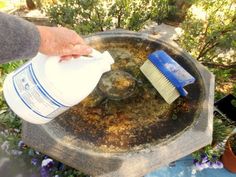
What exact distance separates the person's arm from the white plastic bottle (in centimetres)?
6

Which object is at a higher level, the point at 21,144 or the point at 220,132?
the point at 220,132

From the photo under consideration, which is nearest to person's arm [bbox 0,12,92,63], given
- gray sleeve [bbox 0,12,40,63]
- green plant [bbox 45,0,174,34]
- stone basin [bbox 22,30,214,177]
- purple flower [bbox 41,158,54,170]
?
gray sleeve [bbox 0,12,40,63]

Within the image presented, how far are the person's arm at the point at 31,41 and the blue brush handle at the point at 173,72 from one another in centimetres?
83

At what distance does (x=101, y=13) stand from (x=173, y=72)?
2.24m

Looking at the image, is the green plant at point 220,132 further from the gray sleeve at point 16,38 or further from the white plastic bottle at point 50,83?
the gray sleeve at point 16,38

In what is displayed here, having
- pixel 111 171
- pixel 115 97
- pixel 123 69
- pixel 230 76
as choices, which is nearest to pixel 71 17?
pixel 123 69

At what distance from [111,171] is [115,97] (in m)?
0.72

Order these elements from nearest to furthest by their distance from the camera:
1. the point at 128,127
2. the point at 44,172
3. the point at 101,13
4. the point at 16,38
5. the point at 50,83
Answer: the point at 16,38, the point at 50,83, the point at 128,127, the point at 44,172, the point at 101,13

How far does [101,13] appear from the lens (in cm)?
437

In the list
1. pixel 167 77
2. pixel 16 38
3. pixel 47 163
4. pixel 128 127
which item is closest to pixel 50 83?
pixel 16 38

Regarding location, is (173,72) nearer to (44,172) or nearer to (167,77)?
(167,77)

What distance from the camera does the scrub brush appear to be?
7.89ft

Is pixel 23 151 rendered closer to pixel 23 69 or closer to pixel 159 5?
pixel 23 69

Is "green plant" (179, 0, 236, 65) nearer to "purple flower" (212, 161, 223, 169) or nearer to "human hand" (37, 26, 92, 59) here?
"purple flower" (212, 161, 223, 169)
